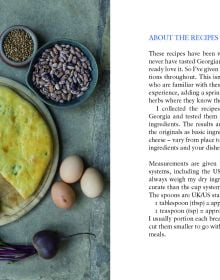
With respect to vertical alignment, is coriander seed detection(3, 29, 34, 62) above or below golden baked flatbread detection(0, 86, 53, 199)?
above

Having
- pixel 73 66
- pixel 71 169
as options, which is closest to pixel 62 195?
pixel 71 169

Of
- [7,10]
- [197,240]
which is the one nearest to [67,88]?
[7,10]

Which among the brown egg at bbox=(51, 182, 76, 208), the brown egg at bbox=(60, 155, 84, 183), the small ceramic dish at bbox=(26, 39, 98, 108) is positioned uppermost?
the small ceramic dish at bbox=(26, 39, 98, 108)

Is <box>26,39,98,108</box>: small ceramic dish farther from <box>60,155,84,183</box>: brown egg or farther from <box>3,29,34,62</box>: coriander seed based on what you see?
<box>60,155,84,183</box>: brown egg

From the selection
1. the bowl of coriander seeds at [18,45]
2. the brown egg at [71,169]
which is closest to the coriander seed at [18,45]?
the bowl of coriander seeds at [18,45]

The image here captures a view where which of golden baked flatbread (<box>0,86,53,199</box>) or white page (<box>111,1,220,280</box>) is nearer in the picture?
white page (<box>111,1,220,280</box>)

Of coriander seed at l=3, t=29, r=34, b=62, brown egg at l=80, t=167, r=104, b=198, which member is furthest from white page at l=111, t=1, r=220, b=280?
coriander seed at l=3, t=29, r=34, b=62

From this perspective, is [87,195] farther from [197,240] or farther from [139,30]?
[139,30]

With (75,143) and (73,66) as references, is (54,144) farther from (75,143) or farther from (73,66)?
(73,66)
